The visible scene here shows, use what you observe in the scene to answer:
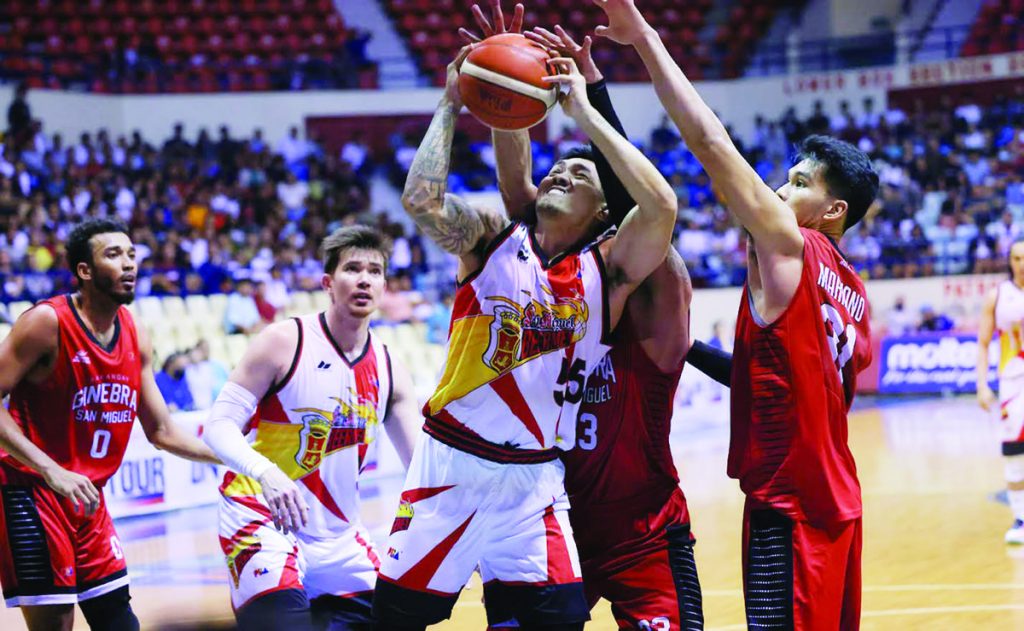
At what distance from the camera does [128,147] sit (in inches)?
832

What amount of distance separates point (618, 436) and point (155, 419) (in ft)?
7.57

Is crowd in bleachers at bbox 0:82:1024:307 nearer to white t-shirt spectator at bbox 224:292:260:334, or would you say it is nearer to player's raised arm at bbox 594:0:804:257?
white t-shirt spectator at bbox 224:292:260:334

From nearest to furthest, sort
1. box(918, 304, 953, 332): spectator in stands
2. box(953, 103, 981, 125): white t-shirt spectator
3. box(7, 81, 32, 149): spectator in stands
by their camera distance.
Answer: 1. box(918, 304, 953, 332): spectator in stands
2. box(7, 81, 32, 149): spectator in stands
3. box(953, 103, 981, 125): white t-shirt spectator

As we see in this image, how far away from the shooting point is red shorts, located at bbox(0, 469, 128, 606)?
16.5 ft

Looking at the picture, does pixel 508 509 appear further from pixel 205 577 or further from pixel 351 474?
pixel 205 577

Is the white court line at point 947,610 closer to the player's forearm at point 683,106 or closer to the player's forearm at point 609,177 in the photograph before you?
the player's forearm at point 609,177

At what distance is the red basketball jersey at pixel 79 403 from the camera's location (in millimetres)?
5250

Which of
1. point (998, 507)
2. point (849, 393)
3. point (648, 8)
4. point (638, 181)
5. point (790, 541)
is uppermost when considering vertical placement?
point (648, 8)

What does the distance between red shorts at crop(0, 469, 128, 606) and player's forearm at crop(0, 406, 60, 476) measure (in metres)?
0.20

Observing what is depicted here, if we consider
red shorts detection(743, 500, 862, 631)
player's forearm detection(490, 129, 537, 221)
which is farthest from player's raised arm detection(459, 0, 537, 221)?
red shorts detection(743, 500, 862, 631)

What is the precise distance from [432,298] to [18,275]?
6452 mm

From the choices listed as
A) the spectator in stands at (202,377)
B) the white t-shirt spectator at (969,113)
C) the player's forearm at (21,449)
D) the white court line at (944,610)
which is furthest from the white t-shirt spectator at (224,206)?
the player's forearm at (21,449)

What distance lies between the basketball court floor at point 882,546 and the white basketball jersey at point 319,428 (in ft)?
1.98

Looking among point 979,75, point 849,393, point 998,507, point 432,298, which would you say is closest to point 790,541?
point 849,393
